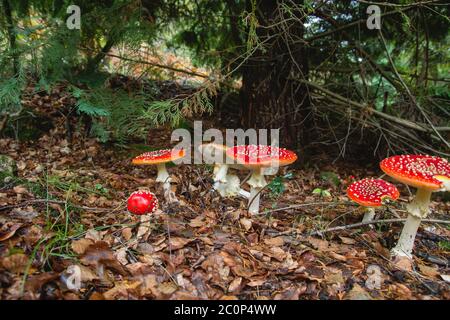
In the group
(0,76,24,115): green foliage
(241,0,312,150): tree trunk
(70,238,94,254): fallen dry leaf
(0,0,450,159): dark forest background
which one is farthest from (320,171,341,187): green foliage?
(0,76,24,115): green foliage

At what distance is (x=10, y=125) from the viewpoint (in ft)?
18.1

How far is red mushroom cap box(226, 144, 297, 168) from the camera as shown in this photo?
11.2ft

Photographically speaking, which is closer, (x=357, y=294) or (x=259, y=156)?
(x=357, y=294)

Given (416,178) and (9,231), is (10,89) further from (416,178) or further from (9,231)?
(416,178)

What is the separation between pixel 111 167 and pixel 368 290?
12.9 feet

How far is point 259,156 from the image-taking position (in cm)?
343

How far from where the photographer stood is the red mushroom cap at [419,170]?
108 inches

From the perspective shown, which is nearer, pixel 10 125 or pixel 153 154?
pixel 153 154

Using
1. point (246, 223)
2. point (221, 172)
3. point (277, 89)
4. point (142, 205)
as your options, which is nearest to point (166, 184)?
point (221, 172)

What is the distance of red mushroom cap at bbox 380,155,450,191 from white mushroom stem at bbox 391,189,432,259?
231 mm

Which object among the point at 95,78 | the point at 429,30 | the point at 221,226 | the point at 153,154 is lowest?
the point at 221,226
